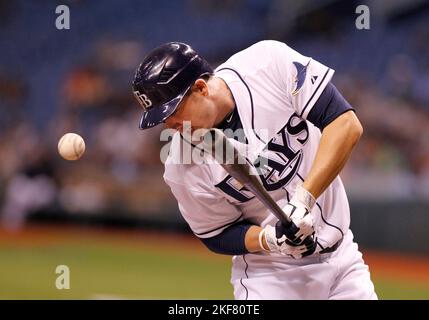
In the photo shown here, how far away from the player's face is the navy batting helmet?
0.05 m

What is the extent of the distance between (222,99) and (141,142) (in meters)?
9.50

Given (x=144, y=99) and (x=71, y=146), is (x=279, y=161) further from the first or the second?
(x=71, y=146)

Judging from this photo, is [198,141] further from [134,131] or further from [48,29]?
[48,29]

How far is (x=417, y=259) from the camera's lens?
910 cm

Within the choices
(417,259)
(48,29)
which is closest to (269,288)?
(417,259)

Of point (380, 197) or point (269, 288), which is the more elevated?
point (380, 197)

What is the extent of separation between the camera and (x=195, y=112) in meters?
3.33

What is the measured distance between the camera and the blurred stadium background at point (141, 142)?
356 inches

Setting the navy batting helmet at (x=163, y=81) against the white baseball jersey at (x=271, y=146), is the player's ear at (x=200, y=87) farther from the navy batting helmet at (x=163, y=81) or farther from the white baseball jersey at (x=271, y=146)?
the white baseball jersey at (x=271, y=146)

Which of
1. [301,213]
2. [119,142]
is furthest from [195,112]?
[119,142]

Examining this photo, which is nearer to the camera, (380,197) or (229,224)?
(229,224)

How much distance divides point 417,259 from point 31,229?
696 cm

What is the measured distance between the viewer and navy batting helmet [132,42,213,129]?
3.26 m
